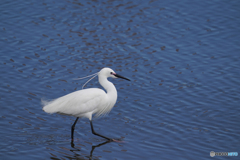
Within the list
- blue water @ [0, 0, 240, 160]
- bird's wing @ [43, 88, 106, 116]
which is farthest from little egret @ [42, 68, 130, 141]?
blue water @ [0, 0, 240, 160]

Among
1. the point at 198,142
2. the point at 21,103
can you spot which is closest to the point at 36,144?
the point at 21,103

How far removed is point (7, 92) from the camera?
10547 millimetres

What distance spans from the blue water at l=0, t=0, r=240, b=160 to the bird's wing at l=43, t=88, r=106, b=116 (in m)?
0.56

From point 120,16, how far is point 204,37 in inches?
138

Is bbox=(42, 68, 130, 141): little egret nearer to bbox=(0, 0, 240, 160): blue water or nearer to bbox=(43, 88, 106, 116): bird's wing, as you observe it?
bbox=(43, 88, 106, 116): bird's wing

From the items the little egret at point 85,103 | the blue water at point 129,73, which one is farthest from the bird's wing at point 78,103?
the blue water at point 129,73

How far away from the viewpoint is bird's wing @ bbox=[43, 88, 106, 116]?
8.88m

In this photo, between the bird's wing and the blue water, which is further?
the bird's wing

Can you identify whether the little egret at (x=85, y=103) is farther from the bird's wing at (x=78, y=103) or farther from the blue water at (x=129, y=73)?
the blue water at (x=129, y=73)

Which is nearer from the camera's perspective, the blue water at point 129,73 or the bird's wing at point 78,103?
the blue water at point 129,73

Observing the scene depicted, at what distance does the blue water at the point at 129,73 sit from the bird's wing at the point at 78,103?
56cm

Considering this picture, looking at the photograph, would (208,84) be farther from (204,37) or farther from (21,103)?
(21,103)

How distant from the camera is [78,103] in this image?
8.94 m

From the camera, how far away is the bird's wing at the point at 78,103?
29.1 feet
